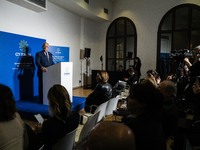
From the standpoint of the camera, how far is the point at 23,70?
5.38 meters

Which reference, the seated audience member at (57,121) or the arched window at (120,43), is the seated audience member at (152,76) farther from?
the arched window at (120,43)

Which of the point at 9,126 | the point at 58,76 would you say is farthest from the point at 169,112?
the point at 58,76

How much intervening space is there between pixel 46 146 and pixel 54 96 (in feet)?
1.36

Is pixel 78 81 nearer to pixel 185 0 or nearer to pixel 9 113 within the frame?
pixel 185 0

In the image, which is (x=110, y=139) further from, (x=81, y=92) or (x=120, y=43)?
(x=120, y=43)

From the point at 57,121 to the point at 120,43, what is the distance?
7.94 meters

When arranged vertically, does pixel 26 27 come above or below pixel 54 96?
above

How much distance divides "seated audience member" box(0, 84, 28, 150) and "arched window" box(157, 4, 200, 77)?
22.5 ft

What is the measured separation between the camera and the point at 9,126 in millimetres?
1276

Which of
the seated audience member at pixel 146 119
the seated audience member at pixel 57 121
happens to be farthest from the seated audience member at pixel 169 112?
the seated audience member at pixel 57 121

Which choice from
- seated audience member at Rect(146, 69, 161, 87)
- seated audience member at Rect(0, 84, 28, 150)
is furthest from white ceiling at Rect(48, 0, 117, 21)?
seated audience member at Rect(0, 84, 28, 150)

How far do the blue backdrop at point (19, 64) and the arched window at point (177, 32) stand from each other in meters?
4.90

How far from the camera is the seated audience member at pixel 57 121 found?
1.54 meters

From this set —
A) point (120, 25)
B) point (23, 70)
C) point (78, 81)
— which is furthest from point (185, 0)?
point (23, 70)
